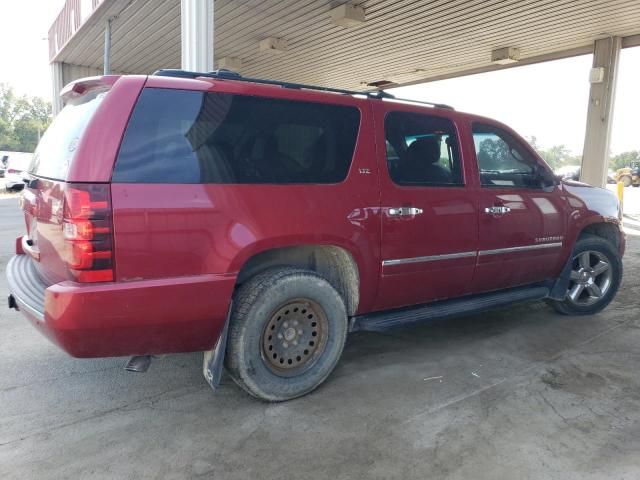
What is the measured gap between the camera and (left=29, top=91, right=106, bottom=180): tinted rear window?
2578 mm

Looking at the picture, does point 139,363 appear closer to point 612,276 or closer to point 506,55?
point 612,276

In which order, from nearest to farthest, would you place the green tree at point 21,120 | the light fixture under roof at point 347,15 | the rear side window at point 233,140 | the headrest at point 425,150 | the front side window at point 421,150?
the rear side window at point 233,140, the front side window at point 421,150, the headrest at point 425,150, the light fixture under roof at point 347,15, the green tree at point 21,120

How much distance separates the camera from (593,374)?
3586 mm

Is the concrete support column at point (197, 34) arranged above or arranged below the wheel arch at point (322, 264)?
above

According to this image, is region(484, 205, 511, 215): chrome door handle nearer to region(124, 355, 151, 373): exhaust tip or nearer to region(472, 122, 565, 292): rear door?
region(472, 122, 565, 292): rear door

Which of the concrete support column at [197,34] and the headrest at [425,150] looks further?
the concrete support column at [197,34]

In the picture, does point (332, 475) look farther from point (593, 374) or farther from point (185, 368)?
point (593, 374)

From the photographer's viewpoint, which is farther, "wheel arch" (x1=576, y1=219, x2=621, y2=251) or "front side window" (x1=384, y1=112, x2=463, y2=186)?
"wheel arch" (x1=576, y1=219, x2=621, y2=251)

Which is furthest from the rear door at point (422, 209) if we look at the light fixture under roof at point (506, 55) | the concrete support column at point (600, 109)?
the light fixture under roof at point (506, 55)

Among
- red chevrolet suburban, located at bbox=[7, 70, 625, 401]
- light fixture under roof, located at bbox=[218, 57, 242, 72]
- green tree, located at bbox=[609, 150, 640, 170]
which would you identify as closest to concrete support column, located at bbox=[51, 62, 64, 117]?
light fixture under roof, located at bbox=[218, 57, 242, 72]

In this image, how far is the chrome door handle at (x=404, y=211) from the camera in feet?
11.0

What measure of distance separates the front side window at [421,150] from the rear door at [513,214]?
0.28m

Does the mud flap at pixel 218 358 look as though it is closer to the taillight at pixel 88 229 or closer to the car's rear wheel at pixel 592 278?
the taillight at pixel 88 229

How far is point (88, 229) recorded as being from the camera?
2371mm
